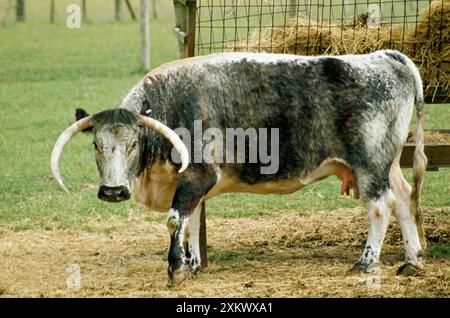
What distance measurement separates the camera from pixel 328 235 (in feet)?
38.6

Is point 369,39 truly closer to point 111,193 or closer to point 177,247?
point 177,247

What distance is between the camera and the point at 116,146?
9.12m

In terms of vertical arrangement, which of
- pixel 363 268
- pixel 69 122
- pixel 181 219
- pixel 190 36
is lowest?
pixel 69 122

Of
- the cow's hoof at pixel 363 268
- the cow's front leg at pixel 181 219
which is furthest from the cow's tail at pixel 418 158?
the cow's front leg at pixel 181 219

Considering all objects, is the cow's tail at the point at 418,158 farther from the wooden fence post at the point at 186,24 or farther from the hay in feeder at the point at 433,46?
the wooden fence post at the point at 186,24

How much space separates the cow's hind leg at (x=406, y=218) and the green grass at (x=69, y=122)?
304cm

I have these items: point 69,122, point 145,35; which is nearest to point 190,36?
point 69,122

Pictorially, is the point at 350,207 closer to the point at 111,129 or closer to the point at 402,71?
the point at 402,71

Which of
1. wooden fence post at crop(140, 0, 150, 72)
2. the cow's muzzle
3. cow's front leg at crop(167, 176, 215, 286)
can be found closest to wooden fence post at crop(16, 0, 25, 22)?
wooden fence post at crop(140, 0, 150, 72)

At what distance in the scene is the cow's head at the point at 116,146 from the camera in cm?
895

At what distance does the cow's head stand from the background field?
0.96 metres

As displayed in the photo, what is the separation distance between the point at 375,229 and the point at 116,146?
2.57m
